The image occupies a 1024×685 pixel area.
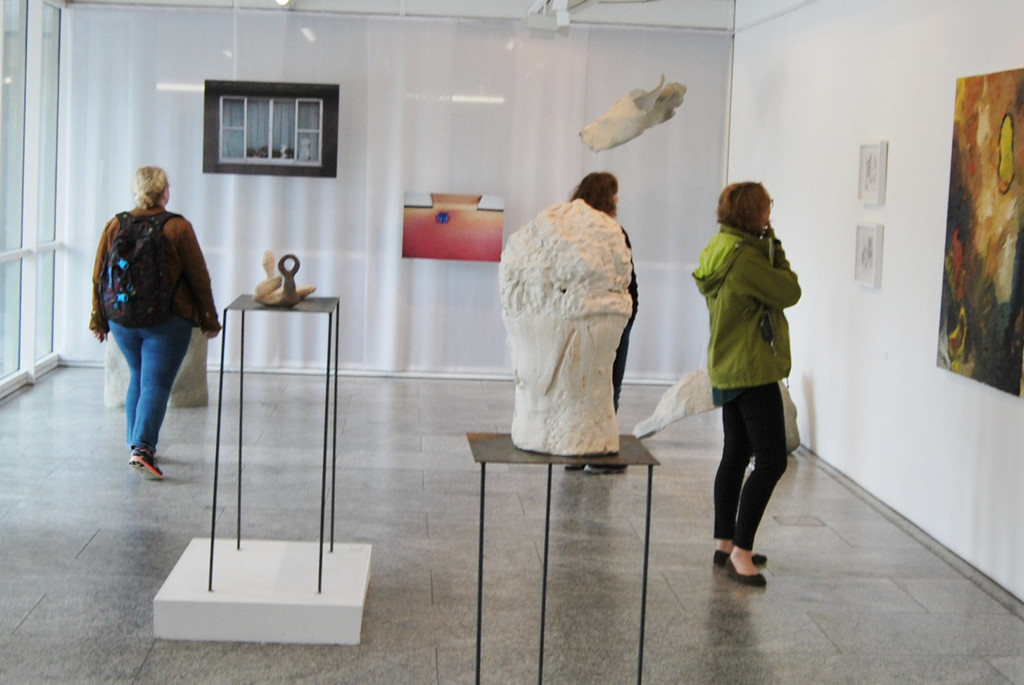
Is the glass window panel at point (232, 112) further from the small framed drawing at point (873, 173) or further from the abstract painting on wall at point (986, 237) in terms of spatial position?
the abstract painting on wall at point (986, 237)

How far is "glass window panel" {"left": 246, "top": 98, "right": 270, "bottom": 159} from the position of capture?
31.8 ft

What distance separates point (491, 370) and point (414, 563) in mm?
5085

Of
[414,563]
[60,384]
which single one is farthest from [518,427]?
[60,384]

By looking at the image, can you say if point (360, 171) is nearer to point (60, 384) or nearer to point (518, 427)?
point (60, 384)

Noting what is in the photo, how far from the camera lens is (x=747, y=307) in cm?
485

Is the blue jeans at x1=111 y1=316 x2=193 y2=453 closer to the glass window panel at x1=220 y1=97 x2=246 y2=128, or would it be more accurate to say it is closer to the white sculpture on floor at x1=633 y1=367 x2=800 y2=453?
the white sculpture on floor at x1=633 y1=367 x2=800 y2=453

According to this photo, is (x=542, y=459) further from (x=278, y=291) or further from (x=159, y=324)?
(x=159, y=324)

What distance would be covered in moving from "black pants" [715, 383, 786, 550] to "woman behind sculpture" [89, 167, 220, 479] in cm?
261

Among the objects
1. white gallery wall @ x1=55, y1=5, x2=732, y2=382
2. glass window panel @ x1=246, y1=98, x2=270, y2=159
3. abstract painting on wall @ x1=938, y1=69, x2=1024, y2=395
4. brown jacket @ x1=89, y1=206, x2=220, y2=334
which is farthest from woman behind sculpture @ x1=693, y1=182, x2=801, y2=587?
glass window panel @ x1=246, y1=98, x2=270, y2=159

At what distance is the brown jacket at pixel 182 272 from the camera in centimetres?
606

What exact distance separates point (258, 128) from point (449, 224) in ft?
5.49

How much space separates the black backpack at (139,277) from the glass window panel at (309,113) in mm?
3835

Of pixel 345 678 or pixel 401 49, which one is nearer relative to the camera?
pixel 345 678

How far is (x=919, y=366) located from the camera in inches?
237
